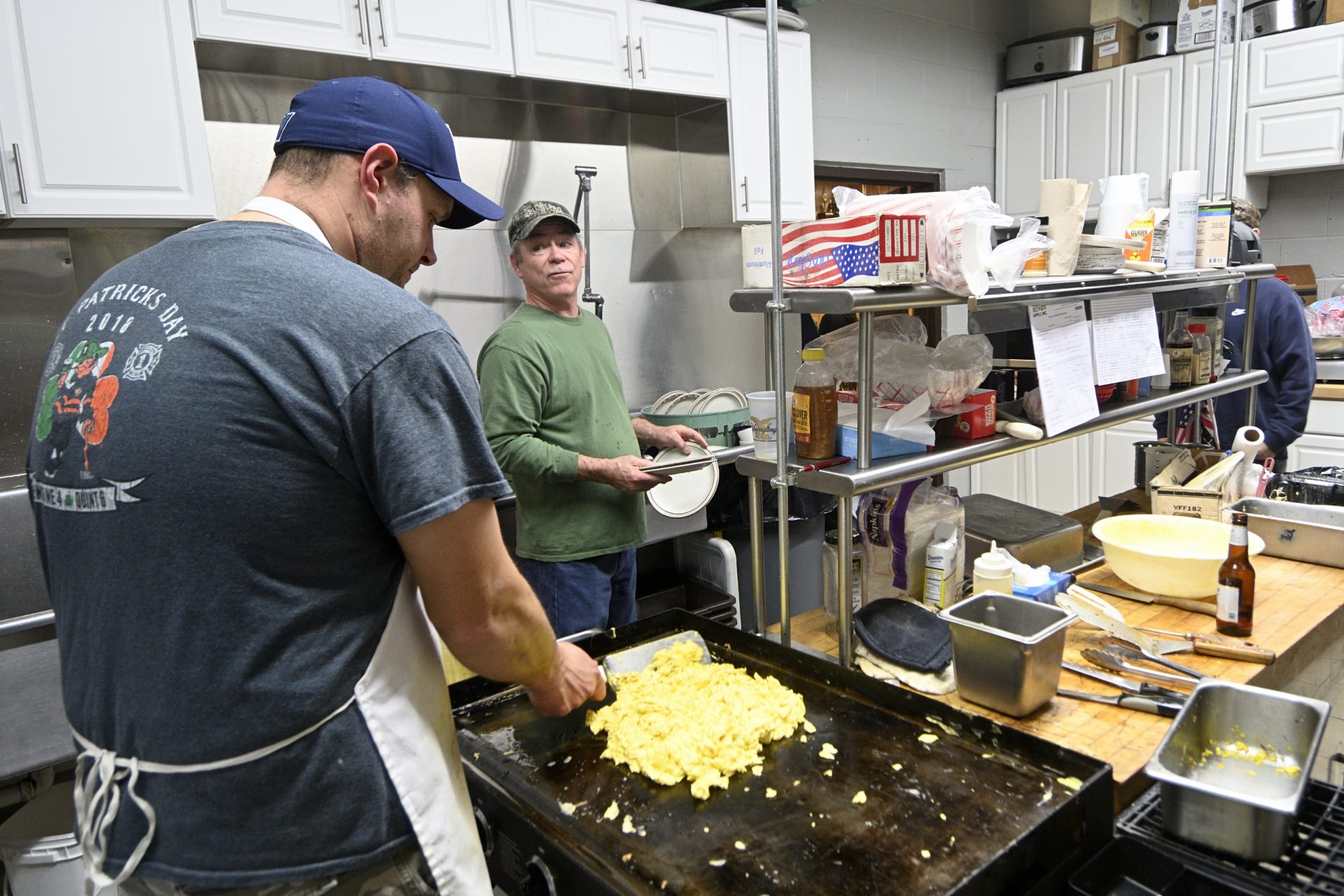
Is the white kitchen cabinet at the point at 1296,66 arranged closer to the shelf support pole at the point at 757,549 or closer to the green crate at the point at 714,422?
the green crate at the point at 714,422

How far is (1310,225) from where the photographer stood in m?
4.59

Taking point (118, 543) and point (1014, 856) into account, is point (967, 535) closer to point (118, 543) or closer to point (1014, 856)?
point (1014, 856)

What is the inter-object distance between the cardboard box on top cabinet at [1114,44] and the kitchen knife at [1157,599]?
12.8 feet

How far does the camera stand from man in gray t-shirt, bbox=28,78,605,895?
33.2 inches

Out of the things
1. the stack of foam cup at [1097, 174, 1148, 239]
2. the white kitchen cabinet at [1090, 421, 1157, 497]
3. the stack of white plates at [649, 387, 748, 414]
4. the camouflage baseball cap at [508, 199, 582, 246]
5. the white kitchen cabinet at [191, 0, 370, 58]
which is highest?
the white kitchen cabinet at [191, 0, 370, 58]

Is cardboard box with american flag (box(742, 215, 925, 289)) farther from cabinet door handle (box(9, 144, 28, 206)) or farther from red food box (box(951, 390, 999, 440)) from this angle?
cabinet door handle (box(9, 144, 28, 206))

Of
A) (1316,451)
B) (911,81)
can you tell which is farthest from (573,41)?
(1316,451)

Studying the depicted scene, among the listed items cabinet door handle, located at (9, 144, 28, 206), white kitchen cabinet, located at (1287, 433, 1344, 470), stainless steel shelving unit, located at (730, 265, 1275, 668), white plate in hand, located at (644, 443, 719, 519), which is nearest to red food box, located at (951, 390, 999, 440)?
stainless steel shelving unit, located at (730, 265, 1275, 668)

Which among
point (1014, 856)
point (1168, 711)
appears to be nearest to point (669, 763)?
point (1014, 856)

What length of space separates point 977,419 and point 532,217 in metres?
1.41

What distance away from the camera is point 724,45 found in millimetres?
3287

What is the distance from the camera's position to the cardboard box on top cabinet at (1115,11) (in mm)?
4629

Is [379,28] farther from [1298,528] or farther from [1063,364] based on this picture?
[1298,528]

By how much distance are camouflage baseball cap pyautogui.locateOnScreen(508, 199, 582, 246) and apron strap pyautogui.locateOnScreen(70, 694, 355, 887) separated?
5.85 ft
